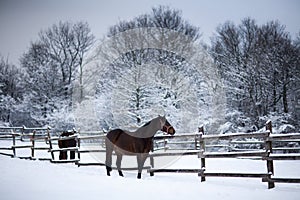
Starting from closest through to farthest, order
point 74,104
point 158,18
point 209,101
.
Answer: point 209,101 < point 158,18 < point 74,104

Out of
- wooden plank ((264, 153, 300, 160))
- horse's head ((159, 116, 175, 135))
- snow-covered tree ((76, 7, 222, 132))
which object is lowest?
wooden plank ((264, 153, 300, 160))

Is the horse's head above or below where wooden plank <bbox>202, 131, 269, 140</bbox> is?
above

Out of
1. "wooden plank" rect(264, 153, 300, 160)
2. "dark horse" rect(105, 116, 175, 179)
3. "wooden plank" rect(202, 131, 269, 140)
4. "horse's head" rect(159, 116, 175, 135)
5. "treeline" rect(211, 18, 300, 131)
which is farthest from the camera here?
"treeline" rect(211, 18, 300, 131)

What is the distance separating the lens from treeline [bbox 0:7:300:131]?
22125 millimetres

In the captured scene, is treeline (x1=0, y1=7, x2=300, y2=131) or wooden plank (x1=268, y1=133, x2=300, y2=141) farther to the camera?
treeline (x1=0, y1=7, x2=300, y2=131)

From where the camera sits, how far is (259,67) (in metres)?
22.7

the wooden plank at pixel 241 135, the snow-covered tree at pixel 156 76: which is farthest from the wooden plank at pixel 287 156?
the snow-covered tree at pixel 156 76

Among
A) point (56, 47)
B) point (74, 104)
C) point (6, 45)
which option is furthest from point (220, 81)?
point (6, 45)

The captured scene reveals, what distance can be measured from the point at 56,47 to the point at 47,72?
4.78 m

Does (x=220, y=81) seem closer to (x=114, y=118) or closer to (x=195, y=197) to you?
(x=114, y=118)

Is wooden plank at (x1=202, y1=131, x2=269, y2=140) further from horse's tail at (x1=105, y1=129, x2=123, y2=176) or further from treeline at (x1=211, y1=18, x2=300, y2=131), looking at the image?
treeline at (x1=211, y1=18, x2=300, y2=131)

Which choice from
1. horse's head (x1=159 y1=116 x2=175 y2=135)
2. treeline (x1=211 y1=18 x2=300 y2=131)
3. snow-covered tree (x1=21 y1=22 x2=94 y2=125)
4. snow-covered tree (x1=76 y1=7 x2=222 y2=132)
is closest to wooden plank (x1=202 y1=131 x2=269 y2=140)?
horse's head (x1=159 y1=116 x2=175 y2=135)

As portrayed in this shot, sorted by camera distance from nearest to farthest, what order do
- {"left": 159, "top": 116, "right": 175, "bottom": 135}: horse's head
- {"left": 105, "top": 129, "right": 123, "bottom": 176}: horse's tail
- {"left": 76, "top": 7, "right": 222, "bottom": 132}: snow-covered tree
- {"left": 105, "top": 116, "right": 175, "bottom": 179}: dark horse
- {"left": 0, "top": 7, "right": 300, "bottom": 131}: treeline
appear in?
{"left": 105, "top": 116, "right": 175, "bottom": 179}: dark horse → {"left": 159, "top": 116, "right": 175, "bottom": 135}: horse's head → {"left": 105, "top": 129, "right": 123, "bottom": 176}: horse's tail → {"left": 0, "top": 7, "right": 300, "bottom": 131}: treeline → {"left": 76, "top": 7, "right": 222, "bottom": 132}: snow-covered tree

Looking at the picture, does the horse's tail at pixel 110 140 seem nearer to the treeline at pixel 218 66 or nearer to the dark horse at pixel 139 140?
the dark horse at pixel 139 140
